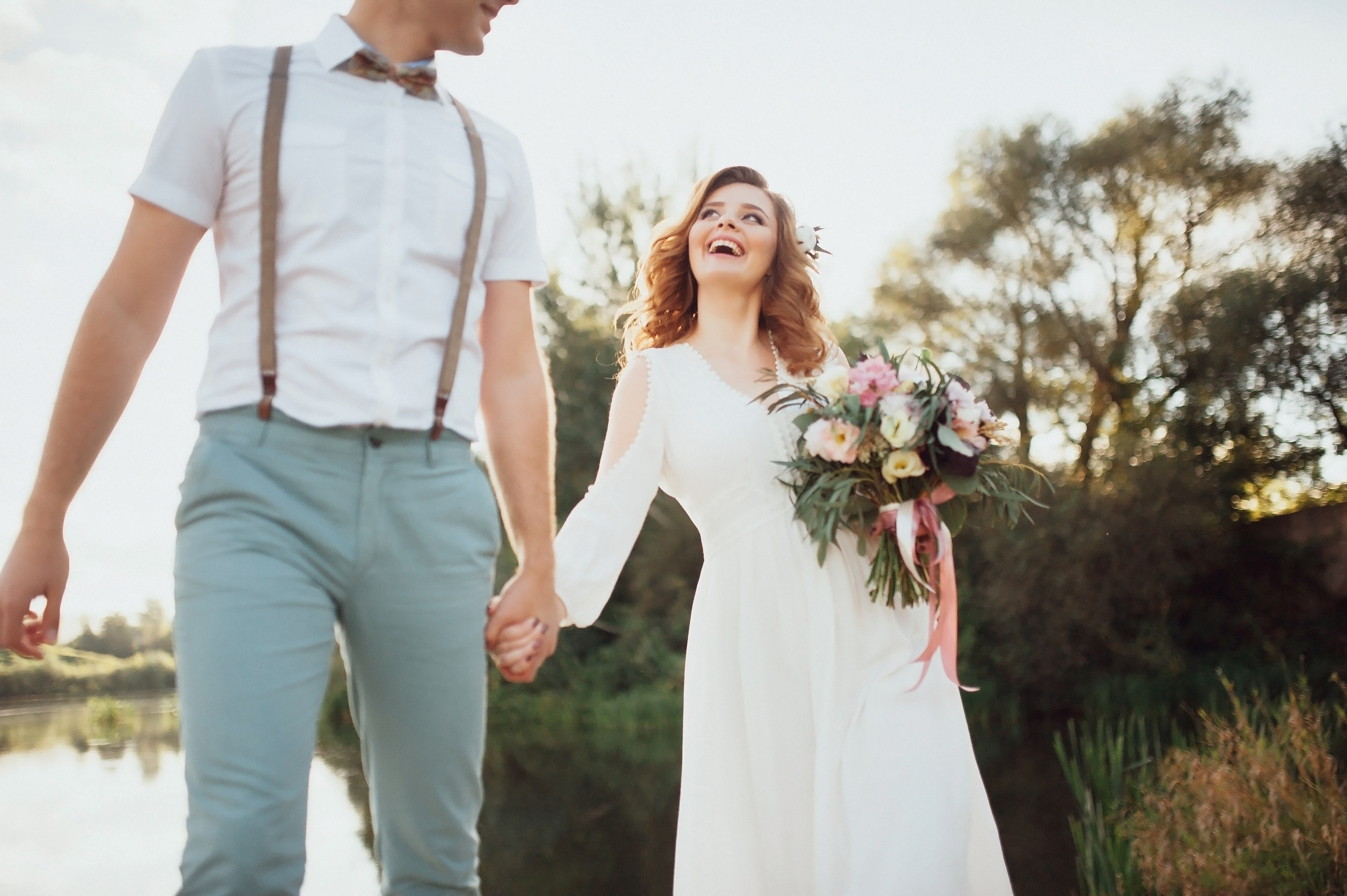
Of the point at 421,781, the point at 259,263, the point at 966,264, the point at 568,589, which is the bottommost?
the point at 421,781

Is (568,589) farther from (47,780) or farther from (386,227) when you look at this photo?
(47,780)

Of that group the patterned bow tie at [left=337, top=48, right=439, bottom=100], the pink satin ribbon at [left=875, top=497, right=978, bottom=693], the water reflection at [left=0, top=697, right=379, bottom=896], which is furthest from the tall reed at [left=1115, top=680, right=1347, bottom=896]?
the patterned bow tie at [left=337, top=48, right=439, bottom=100]

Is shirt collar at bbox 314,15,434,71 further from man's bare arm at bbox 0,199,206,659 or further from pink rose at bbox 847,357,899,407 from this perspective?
pink rose at bbox 847,357,899,407

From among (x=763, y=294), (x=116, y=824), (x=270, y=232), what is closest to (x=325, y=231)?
(x=270, y=232)

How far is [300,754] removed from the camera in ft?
5.28

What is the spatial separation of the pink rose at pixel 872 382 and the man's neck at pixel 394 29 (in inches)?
64.1

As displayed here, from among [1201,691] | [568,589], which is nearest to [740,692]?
[568,589]

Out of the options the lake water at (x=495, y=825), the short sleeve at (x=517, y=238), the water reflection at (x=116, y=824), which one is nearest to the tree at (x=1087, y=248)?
the lake water at (x=495, y=825)

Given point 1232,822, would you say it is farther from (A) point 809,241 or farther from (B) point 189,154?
(B) point 189,154

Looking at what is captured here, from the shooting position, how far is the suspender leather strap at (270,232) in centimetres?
170

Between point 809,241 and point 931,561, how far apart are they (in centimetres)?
133

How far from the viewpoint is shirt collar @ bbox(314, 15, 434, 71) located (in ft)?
6.18

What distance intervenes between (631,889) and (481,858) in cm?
152

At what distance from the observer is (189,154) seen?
68.9 inches
